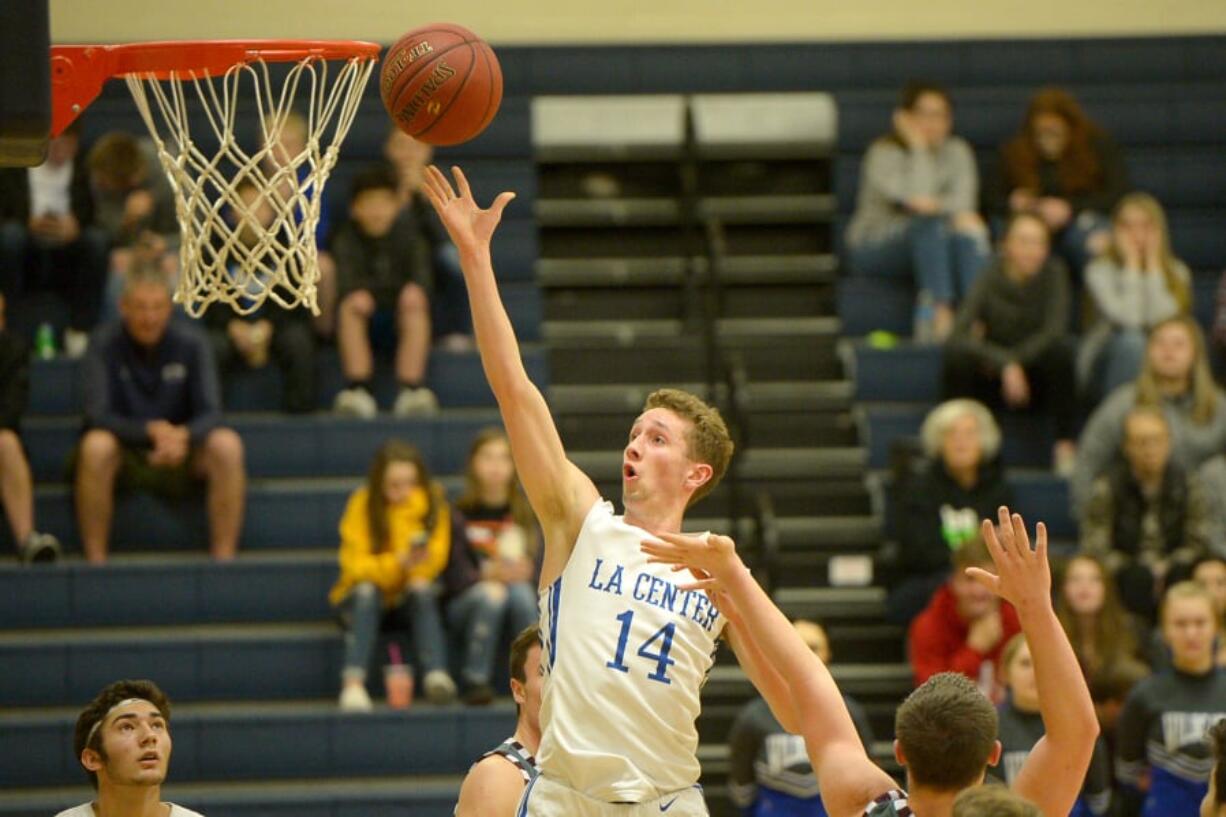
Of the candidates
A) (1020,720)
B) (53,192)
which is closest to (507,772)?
(1020,720)

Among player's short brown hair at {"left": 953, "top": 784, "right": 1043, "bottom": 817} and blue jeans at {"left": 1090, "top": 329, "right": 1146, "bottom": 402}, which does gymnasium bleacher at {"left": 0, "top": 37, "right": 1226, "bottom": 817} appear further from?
player's short brown hair at {"left": 953, "top": 784, "right": 1043, "bottom": 817}

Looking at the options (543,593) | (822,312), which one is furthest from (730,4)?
(543,593)

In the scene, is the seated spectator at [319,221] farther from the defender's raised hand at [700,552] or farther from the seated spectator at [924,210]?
the defender's raised hand at [700,552]

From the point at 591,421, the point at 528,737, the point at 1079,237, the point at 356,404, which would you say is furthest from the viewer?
the point at 1079,237

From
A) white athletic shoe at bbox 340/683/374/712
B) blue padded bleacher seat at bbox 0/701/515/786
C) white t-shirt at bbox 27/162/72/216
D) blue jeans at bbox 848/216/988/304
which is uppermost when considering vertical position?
white t-shirt at bbox 27/162/72/216

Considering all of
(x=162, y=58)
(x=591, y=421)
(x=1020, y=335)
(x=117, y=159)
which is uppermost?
(x=117, y=159)

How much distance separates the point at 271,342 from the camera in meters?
10.6

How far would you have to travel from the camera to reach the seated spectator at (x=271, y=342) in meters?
10.4

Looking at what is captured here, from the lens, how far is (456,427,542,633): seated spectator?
30.1 ft

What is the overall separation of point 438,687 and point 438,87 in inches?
156

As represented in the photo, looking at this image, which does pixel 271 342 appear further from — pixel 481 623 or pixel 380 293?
pixel 481 623

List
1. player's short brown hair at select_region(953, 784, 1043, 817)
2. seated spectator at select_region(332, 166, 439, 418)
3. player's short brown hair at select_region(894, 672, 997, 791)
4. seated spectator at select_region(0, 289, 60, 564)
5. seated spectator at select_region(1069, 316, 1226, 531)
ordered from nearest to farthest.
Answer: player's short brown hair at select_region(953, 784, 1043, 817) < player's short brown hair at select_region(894, 672, 997, 791) < seated spectator at select_region(0, 289, 60, 564) < seated spectator at select_region(1069, 316, 1226, 531) < seated spectator at select_region(332, 166, 439, 418)

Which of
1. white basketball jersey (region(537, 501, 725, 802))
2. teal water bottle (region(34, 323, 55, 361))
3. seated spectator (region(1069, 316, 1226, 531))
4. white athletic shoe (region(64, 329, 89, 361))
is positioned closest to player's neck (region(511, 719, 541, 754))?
white basketball jersey (region(537, 501, 725, 802))

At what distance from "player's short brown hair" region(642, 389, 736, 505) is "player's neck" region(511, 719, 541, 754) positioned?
36.8 inches
